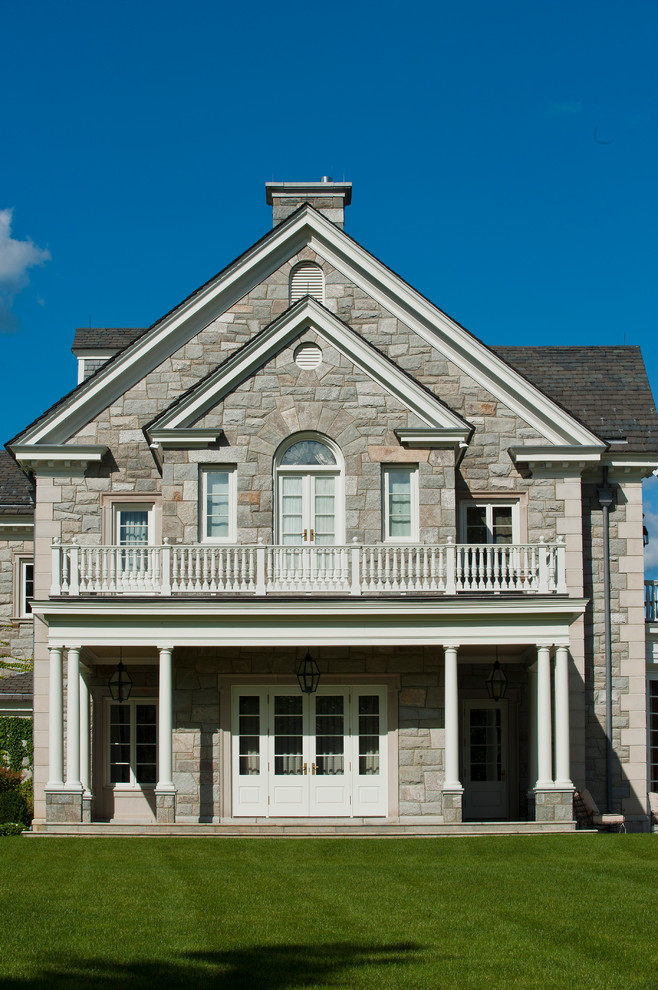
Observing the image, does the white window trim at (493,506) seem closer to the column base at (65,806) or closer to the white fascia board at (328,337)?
the white fascia board at (328,337)

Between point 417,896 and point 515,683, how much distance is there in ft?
32.3

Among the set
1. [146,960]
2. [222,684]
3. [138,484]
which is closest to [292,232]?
[138,484]

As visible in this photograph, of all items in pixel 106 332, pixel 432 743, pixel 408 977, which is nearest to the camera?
pixel 408 977

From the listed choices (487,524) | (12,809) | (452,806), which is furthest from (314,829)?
(487,524)

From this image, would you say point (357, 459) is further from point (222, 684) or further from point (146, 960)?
point (146, 960)

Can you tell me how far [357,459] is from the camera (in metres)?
22.1

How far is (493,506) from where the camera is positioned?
2330cm

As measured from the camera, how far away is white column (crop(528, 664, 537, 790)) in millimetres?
21289

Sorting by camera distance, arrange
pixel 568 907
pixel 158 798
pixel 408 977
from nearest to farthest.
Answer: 1. pixel 408 977
2. pixel 568 907
3. pixel 158 798

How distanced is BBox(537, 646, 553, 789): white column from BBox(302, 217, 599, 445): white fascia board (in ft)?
14.1

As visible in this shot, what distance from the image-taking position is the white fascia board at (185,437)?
2183cm

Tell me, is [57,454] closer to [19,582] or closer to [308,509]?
[308,509]

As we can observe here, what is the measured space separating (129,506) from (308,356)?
4135 millimetres

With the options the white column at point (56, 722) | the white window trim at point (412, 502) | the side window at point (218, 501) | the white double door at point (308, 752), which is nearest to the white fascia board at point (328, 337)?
the white window trim at point (412, 502)
